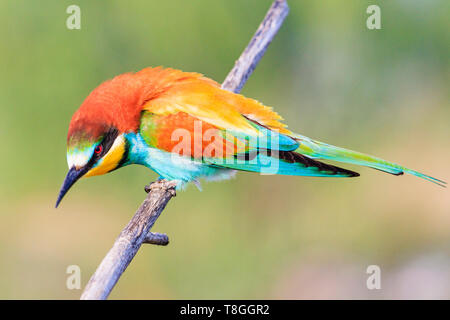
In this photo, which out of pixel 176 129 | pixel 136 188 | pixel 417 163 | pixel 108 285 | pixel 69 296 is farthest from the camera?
pixel 417 163

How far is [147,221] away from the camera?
7.88 ft

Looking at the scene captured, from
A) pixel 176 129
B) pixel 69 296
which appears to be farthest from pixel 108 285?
pixel 69 296

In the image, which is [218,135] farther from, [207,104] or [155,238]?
[155,238]

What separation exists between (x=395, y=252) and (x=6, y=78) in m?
3.04

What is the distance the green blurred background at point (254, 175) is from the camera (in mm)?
4023

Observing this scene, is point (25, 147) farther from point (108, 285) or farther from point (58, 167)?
point (108, 285)

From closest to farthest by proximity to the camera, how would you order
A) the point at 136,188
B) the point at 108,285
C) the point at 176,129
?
the point at 108,285
the point at 176,129
the point at 136,188

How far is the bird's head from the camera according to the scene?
103 inches

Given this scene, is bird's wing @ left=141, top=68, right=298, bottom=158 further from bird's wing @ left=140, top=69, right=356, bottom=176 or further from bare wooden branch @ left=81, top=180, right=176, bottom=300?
bare wooden branch @ left=81, top=180, right=176, bottom=300

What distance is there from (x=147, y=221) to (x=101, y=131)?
0.53 m

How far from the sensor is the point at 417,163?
171 inches

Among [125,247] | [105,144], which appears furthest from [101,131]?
[125,247]

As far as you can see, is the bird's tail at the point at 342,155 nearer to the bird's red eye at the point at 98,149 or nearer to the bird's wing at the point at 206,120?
the bird's wing at the point at 206,120

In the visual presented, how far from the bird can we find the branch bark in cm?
18
